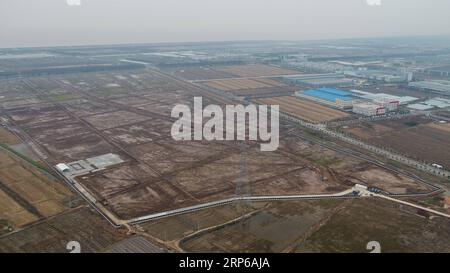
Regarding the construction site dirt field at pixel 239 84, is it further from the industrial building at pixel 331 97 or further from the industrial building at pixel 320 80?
the industrial building at pixel 331 97

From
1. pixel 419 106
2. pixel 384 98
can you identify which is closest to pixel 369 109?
pixel 384 98

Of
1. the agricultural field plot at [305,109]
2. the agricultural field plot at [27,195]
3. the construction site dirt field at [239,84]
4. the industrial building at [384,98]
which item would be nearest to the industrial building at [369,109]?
the agricultural field plot at [305,109]

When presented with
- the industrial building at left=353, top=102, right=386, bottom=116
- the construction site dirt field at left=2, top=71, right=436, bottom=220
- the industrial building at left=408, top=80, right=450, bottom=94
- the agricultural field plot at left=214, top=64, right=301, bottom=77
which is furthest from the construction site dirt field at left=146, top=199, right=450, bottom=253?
the agricultural field plot at left=214, top=64, right=301, bottom=77

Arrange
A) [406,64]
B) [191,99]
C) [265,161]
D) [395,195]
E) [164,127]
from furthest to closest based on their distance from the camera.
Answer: [406,64] < [191,99] < [164,127] < [265,161] < [395,195]

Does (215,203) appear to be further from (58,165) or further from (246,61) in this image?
(246,61)

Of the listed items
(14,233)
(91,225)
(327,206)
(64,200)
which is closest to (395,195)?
(327,206)

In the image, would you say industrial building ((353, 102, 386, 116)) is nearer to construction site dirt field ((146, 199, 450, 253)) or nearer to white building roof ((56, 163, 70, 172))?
construction site dirt field ((146, 199, 450, 253))
